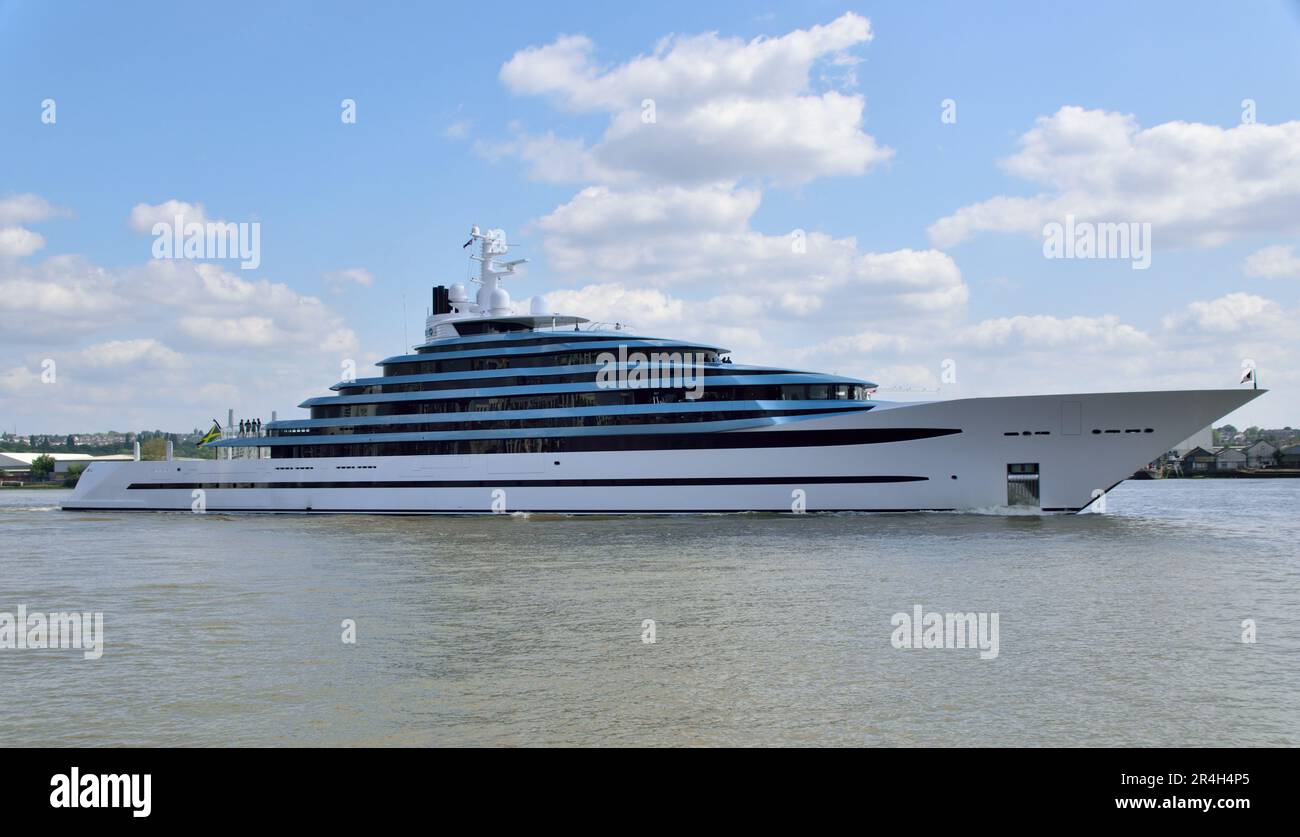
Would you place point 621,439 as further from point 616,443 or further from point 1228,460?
point 1228,460

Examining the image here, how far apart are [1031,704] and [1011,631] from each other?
4.12 m

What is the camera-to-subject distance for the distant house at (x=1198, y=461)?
394 ft

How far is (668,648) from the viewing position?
1320 cm

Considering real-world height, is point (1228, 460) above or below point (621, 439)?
below

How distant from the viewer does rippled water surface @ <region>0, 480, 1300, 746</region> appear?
965 cm

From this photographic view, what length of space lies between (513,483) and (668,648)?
30888 mm

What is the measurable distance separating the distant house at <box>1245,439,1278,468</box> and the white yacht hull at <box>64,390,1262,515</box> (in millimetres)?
106101

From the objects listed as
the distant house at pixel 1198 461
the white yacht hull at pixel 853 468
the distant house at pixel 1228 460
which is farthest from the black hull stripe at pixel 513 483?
the distant house at pixel 1228 460

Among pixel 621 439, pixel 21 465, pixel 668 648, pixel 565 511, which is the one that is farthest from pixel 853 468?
pixel 21 465

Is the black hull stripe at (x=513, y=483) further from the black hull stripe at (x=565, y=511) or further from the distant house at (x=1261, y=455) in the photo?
the distant house at (x=1261, y=455)

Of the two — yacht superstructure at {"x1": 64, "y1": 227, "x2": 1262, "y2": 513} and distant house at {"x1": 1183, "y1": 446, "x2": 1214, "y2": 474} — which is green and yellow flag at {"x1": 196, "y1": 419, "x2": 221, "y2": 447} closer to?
yacht superstructure at {"x1": 64, "y1": 227, "x2": 1262, "y2": 513}

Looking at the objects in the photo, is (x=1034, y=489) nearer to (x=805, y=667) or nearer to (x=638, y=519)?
(x=638, y=519)

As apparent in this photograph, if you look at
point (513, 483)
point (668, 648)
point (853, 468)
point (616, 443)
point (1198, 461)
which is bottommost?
point (668, 648)
